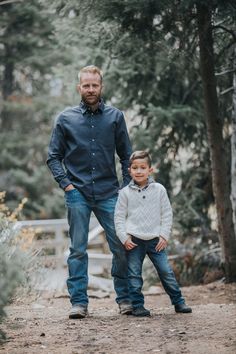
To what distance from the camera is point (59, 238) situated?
13.1 m

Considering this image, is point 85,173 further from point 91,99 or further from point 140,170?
point 91,99

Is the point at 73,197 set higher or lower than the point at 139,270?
higher

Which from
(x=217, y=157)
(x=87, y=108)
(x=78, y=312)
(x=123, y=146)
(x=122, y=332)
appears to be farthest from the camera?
(x=217, y=157)

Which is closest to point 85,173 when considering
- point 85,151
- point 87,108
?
point 85,151

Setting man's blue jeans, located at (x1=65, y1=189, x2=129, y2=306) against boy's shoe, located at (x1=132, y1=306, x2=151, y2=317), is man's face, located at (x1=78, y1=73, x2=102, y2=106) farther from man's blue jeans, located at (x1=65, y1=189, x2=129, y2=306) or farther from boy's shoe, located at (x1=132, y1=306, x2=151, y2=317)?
boy's shoe, located at (x1=132, y1=306, x2=151, y2=317)

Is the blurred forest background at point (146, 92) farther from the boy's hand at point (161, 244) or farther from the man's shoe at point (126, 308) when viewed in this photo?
the man's shoe at point (126, 308)

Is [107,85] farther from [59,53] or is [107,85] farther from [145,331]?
[59,53]

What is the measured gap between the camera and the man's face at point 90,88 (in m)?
5.73

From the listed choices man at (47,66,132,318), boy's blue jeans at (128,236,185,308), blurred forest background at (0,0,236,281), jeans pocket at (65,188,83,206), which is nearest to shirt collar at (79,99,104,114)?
man at (47,66,132,318)

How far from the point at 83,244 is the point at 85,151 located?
2.77 ft

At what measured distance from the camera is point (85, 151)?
5789 mm

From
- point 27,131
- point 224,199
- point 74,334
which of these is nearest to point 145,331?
point 74,334

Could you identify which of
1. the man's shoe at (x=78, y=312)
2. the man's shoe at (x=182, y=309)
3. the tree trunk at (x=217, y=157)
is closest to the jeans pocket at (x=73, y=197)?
A: the man's shoe at (x=78, y=312)

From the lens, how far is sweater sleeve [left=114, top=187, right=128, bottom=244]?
565cm
